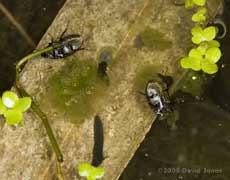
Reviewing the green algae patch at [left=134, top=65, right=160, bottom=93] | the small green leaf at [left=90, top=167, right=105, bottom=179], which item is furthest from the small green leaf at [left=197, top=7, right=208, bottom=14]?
the small green leaf at [left=90, top=167, right=105, bottom=179]

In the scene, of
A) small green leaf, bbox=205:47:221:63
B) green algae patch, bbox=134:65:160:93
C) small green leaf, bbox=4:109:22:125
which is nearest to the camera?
small green leaf, bbox=4:109:22:125

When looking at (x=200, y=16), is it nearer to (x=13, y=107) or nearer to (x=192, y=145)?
(x=192, y=145)

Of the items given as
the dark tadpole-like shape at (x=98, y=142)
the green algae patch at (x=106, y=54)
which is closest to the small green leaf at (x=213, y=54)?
the green algae patch at (x=106, y=54)

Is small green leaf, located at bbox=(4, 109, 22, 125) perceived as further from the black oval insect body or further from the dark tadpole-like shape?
the black oval insect body

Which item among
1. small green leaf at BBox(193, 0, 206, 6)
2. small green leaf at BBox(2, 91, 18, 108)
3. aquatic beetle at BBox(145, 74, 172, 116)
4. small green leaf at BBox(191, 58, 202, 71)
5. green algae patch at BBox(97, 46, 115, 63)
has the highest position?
small green leaf at BBox(2, 91, 18, 108)

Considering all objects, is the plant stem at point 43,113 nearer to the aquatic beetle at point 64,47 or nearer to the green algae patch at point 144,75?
the aquatic beetle at point 64,47

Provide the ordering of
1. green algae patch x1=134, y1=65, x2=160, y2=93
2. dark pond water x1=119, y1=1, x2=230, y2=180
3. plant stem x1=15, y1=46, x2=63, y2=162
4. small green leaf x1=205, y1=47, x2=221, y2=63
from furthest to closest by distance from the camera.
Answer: dark pond water x1=119, y1=1, x2=230, y2=180 < green algae patch x1=134, y1=65, x2=160, y2=93 < small green leaf x1=205, y1=47, x2=221, y2=63 < plant stem x1=15, y1=46, x2=63, y2=162

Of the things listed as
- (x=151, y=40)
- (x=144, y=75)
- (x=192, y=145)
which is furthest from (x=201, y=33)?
(x=192, y=145)
